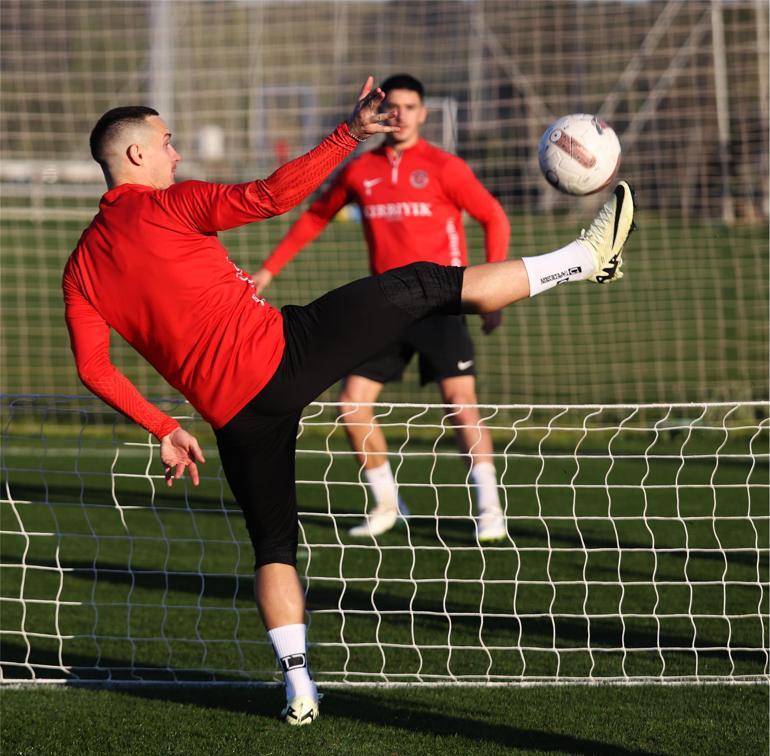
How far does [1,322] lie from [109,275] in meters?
13.1

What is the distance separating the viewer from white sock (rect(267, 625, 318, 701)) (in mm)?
4039

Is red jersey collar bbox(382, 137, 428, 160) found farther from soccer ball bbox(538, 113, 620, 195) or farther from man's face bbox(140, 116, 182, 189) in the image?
man's face bbox(140, 116, 182, 189)

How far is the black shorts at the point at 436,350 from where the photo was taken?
683 cm

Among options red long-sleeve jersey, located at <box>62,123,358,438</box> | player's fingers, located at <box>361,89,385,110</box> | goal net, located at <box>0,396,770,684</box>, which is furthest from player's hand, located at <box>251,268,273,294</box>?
player's fingers, located at <box>361,89,385,110</box>

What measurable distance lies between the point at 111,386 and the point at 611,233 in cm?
181

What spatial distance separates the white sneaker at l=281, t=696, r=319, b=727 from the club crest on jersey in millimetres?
3442

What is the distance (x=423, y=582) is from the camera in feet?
19.3

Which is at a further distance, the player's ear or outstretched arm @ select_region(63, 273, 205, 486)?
the player's ear

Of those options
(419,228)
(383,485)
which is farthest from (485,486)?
(419,228)

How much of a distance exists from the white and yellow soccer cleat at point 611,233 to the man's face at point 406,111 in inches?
96.0

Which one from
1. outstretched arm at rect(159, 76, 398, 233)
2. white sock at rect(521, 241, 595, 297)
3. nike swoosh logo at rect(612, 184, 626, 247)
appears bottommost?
white sock at rect(521, 241, 595, 297)

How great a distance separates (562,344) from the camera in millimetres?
15508

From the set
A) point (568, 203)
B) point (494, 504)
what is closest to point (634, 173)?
point (568, 203)

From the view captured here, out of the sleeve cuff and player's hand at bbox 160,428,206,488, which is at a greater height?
the sleeve cuff
